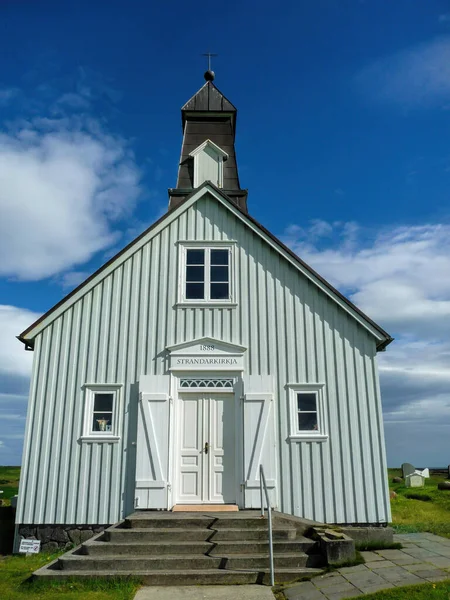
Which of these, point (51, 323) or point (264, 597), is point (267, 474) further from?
point (51, 323)

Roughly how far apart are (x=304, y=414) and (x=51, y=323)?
604cm

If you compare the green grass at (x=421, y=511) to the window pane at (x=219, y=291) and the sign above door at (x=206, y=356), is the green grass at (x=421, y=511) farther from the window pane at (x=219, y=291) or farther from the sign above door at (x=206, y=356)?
the window pane at (x=219, y=291)

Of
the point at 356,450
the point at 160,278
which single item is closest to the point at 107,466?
the point at 160,278

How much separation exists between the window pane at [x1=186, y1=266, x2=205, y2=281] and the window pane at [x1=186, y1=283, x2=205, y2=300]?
161mm

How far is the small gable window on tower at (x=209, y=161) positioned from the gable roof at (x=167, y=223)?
2475mm

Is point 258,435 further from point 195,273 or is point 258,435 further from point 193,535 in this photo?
point 195,273

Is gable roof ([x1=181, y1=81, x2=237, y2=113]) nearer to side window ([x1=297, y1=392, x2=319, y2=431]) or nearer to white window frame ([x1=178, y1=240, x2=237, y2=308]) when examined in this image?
white window frame ([x1=178, y1=240, x2=237, y2=308])

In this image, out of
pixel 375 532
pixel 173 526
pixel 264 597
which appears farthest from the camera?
pixel 375 532

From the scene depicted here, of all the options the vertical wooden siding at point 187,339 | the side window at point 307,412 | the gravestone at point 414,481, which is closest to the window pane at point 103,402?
the vertical wooden siding at point 187,339

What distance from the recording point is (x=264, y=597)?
673cm

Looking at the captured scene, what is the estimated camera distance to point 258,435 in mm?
10312

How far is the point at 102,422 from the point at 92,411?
0.32m

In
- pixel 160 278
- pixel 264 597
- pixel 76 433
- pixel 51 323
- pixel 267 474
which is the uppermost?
pixel 160 278

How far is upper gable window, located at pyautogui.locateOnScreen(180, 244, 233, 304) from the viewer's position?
37.4ft
